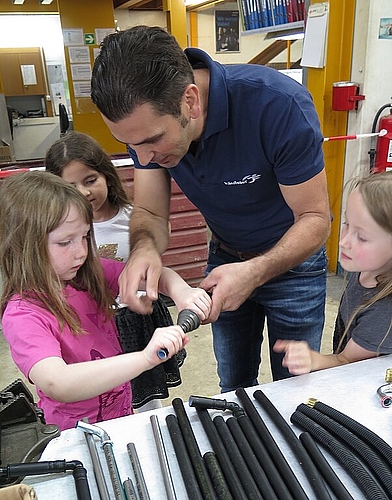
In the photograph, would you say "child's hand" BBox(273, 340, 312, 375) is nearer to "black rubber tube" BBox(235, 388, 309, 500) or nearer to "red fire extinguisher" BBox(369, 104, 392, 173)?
"black rubber tube" BBox(235, 388, 309, 500)

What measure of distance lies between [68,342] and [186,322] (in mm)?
317

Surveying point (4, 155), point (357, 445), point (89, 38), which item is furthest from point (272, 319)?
point (89, 38)

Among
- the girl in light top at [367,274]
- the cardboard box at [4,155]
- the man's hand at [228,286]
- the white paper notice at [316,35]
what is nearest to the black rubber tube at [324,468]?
the girl in light top at [367,274]

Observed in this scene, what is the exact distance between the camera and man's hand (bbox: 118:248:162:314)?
1.07 metres

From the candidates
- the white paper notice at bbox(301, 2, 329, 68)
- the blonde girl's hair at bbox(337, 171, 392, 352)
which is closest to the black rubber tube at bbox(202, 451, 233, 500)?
the blonde girl's hair at bbox(337, 171, 392, 352)

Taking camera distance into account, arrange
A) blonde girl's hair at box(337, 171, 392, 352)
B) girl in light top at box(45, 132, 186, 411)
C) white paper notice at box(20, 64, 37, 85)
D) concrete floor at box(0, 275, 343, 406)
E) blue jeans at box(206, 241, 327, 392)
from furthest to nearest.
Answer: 1. white paper notice at box(20, 64, 37, 85)
2. concrete floor at box(0, 275, 343, 406)
3. girl in light top at box(45, 132, 186, 411)
4. blue jeans at box(206, 241, 327, 392)
5. blonde girl's hair at box(337, 171, 392, 352)

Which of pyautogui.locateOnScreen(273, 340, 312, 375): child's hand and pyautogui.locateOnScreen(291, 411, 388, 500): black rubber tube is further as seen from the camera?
pyautogui.locateOnScreen(273, 340, 312, 375): child's hand

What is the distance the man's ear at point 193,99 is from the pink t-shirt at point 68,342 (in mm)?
467

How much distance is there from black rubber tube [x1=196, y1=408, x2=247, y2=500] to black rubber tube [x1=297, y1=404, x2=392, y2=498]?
150 mm

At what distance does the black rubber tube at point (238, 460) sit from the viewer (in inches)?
24.8

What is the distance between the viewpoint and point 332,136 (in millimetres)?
2986

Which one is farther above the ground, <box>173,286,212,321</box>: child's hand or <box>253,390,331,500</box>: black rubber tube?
<box>173,286,212,321</box>: child's hand

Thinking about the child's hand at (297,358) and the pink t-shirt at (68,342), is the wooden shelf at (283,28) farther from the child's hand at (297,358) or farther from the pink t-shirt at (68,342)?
the child's hand at (297,358)

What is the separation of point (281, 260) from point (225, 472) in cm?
53
